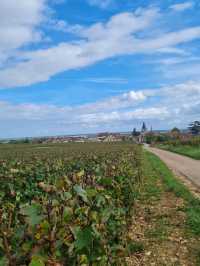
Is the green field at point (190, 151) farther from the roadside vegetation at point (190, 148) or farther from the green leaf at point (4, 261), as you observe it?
the green leaf at point (4, 261)

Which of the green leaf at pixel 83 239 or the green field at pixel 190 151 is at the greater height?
the green leaf at pixel 83 239

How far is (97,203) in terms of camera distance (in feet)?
10.5

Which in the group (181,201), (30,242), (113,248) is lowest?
(181,201)

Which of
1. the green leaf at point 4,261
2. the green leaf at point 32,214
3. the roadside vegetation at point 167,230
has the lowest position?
the roadside vegetation at point 167,230

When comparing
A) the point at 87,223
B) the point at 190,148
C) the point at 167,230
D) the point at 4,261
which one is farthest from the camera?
the point at 190,148

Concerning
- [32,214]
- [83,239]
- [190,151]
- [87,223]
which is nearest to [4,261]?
[32,214]

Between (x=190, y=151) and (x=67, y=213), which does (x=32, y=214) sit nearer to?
(x=67, y=213)

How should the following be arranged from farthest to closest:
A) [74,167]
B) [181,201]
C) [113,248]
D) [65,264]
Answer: [181,201]
[74,167]
[113,248]
[65,264]

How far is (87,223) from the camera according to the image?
2.86 m

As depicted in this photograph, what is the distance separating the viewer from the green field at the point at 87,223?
2.29 meters

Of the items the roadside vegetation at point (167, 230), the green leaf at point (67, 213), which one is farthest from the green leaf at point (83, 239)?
the roadside vegetation at point (167, 230)

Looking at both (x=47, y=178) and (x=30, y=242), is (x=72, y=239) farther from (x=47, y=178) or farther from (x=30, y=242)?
(x=47, y=178)

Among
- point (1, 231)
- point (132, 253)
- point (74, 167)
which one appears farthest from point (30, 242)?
point (74, 167)

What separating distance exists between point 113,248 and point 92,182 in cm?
72
